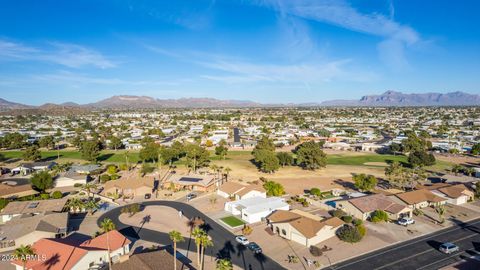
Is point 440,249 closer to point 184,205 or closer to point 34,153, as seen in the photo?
point 184,205

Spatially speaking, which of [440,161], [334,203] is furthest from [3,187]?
[440,161]

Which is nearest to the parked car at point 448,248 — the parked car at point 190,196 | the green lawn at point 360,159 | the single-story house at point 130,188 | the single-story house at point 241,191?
the single-story house at point 241,191

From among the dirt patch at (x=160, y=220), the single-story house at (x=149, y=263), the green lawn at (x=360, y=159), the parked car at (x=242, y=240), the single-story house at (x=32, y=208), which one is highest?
the single-story house at (x=149, y=263)

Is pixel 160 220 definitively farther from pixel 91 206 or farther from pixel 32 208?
pixel 32 208

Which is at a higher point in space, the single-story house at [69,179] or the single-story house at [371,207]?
the single-story house at [371,207]

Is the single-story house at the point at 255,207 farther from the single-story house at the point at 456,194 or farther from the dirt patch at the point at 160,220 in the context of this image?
the single-story house at the point at 456,194

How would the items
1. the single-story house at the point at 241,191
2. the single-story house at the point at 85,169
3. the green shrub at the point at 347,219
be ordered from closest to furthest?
the green shrub at the point at 347,219 → the single-story house at the point at 241,191 → the single-story house at the point at 85,169
